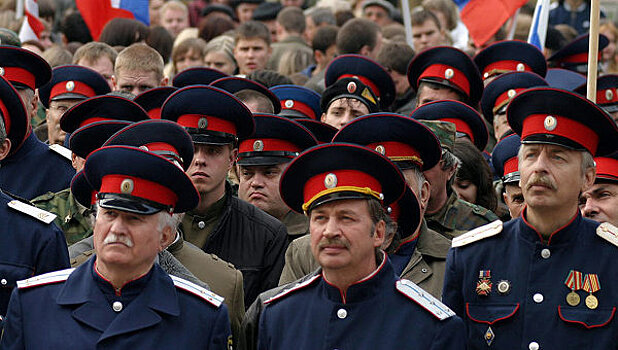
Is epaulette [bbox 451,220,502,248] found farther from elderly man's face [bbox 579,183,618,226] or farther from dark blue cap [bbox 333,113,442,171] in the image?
elderly man's face [bbox 579,183,618,226]

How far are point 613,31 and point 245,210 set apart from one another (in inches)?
315

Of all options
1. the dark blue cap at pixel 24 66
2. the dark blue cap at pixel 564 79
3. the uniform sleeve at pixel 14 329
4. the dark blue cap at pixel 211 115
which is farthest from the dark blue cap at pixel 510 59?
the uniform sleeve at pixel 14 329

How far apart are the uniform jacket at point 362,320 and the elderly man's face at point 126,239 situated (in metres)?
0.61

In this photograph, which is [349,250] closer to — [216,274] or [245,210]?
[216,274]

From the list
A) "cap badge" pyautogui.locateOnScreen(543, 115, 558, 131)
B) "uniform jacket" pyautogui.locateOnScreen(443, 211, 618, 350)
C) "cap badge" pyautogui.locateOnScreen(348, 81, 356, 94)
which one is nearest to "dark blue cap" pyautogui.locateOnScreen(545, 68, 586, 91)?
"cap badge" pyautogui.locateOnScreen(348, 81, 356, 94)

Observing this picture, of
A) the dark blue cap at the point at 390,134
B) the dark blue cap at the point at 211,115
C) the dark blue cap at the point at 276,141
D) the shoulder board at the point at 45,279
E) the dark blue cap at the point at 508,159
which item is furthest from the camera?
the dark blue cap at the point at 276,141

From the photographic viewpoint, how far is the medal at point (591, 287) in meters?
5.03

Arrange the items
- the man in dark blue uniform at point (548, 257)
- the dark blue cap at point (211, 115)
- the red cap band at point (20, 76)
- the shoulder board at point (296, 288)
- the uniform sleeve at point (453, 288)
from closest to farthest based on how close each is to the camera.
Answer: the man in dark blue uniform at point (548, 257)
the shoulder board at point (296, 288)
the uniform sleeve at point (453, 288)
the dark blue cap at point (211, 115)
the red cap band at point (20, 76)

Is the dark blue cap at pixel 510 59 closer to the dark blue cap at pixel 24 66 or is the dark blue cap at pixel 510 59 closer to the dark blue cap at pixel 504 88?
the dark blue cap at pixel 504 88

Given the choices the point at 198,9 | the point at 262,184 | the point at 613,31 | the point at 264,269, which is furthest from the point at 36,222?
the point at 198,9

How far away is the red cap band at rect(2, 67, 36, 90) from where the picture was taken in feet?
24.9

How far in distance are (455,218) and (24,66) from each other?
298cm

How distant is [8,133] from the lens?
6.53 meters

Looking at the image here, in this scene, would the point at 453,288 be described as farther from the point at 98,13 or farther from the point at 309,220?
the point at 98,13
